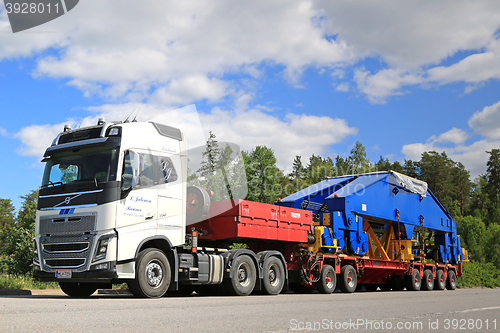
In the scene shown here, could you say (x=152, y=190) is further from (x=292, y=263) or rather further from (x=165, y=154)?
(x=292, y=263)

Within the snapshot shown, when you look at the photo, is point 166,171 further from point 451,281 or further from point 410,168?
point 410,168

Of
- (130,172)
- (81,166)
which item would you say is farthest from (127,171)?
(81,166)

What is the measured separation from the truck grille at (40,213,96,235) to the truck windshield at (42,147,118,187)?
73cm

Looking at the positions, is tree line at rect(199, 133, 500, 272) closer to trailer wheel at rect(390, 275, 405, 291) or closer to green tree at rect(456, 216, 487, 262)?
green tree at rect(456, 216, 487, 262)

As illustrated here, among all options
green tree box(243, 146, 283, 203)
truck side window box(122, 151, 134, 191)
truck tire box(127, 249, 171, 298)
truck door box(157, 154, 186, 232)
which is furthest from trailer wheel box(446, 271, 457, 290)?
green tree box(243, 146, 283, 203)

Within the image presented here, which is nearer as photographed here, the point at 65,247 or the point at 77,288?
the point at 65,247

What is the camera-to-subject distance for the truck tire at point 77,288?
1091 cm

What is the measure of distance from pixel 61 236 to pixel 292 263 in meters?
6.90

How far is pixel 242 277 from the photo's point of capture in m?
11.8

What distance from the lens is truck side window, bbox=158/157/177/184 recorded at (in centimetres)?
1035

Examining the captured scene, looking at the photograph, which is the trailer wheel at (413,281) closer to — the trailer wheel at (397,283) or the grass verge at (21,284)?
the trailer wheel at (397,283)

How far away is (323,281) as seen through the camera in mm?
14258

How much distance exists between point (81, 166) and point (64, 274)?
216 centimetres

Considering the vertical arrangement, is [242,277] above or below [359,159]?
below
